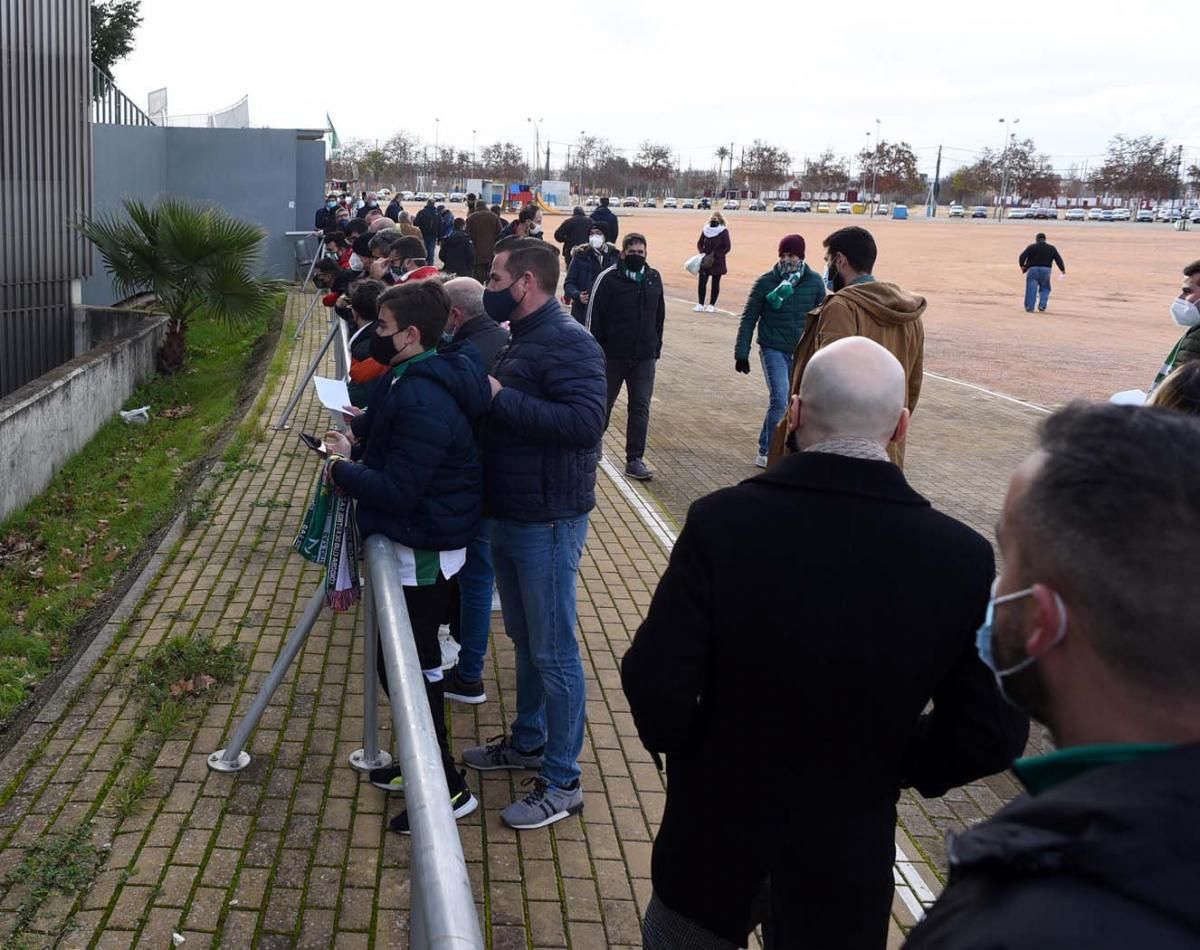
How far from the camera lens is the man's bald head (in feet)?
8.11

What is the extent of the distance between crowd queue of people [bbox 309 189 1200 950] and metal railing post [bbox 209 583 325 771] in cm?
43

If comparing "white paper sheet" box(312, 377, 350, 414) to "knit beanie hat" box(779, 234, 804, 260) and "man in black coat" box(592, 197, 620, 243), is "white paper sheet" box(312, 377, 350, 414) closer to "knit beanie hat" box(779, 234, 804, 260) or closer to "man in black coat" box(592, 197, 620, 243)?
"knit beanie hat" box(779, 234, 804, 260)

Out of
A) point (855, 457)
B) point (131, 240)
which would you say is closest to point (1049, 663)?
point (855, 457)

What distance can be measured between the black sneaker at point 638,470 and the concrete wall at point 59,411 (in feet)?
16.6

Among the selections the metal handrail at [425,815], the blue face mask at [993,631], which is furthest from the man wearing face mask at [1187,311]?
the blue face mask at [993,631]

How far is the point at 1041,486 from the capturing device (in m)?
1.33

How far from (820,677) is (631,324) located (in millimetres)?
6865

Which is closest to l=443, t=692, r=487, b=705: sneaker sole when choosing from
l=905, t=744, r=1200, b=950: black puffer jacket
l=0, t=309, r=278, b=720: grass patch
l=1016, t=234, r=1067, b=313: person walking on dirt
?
l=0, t=309, r=278, b=720: grass patch

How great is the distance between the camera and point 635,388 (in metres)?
9.29

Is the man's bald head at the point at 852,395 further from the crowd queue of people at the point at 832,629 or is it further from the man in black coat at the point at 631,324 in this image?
the man in black coat at the point at 631,324

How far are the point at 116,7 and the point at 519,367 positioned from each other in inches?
1324

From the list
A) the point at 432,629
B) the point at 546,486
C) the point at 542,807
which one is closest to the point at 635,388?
the point at 546,486

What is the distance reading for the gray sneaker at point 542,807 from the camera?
4121mm

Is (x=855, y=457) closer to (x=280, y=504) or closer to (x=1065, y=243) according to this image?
(x=280, y=504)
